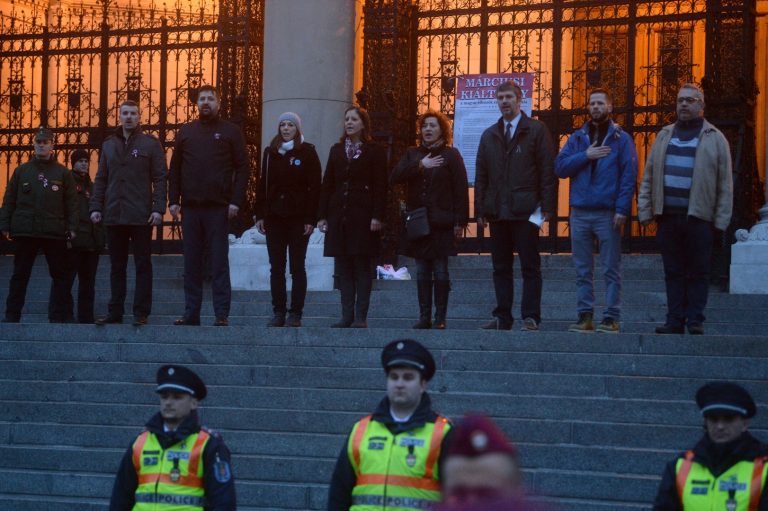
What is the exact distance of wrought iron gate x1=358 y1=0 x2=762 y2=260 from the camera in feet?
51.3

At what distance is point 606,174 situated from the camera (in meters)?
10.5

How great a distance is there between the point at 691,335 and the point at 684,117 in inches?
62.5

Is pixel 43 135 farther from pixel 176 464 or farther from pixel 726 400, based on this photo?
pixel 726 400

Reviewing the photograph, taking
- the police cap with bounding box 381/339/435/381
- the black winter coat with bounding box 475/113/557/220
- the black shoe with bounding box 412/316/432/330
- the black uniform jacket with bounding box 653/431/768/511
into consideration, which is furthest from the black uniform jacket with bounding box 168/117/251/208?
the black uniform jacket with bounding box 653/431/768/511

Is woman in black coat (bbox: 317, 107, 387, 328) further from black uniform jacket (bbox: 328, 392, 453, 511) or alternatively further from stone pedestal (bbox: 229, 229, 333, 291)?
black uniform jacket (bbox: 328, 392, 453, 511)

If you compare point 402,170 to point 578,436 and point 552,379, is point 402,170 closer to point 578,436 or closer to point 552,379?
point 552,379

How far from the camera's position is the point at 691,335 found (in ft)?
31.8

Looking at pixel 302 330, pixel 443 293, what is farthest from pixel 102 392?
pixel 443 293

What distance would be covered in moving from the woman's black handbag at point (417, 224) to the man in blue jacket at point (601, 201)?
3.59 feet

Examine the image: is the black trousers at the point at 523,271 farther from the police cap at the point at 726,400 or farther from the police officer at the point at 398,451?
the police officer at the point at 398,451

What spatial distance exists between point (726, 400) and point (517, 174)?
506 cm

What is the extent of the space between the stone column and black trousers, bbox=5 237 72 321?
11.4 feet

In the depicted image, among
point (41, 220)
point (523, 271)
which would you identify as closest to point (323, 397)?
point (523, 271)

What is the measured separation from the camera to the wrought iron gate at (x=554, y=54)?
15625 millimetres
